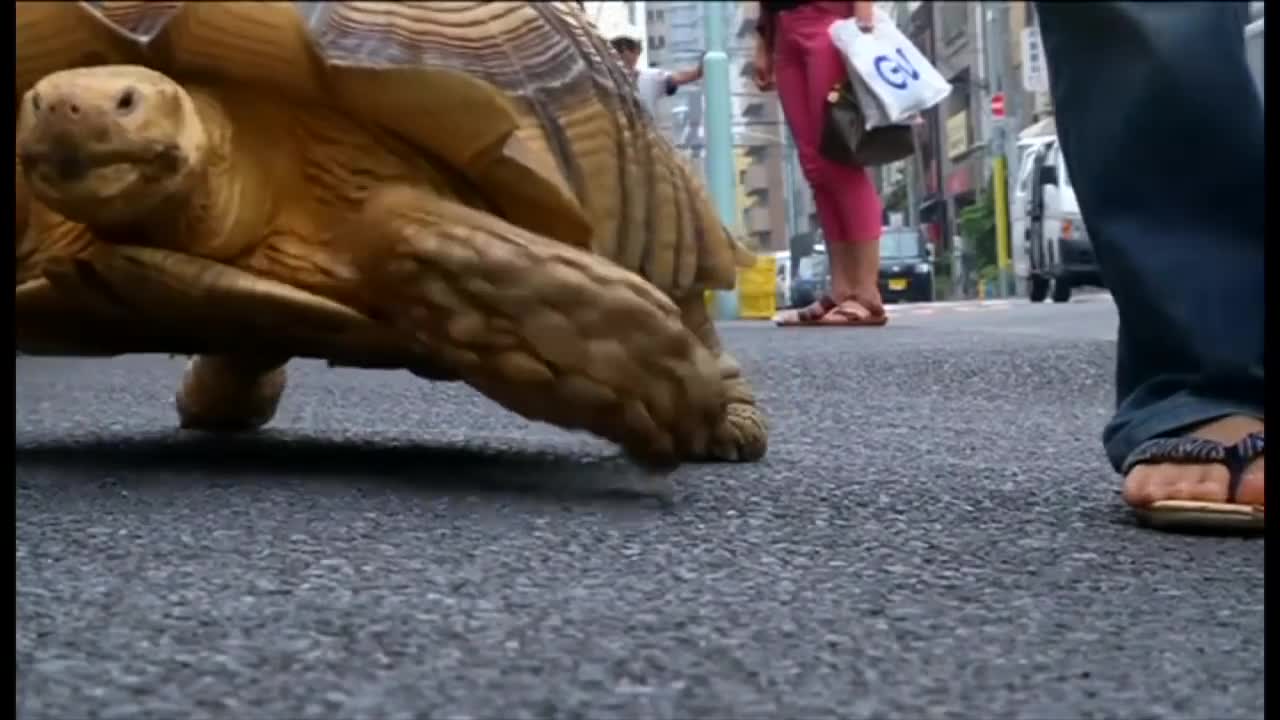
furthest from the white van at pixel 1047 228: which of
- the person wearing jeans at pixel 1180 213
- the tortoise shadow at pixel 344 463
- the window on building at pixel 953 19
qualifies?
the window on building at pixel 953 19

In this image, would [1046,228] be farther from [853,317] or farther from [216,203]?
[216,203]

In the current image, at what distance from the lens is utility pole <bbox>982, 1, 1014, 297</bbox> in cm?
1436

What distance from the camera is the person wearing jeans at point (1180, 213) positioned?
1.39m

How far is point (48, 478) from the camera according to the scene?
1.57 m

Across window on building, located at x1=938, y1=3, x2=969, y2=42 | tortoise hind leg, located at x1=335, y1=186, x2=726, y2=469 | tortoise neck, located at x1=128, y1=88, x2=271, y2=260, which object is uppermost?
window on building, located at x1=938, y1=3, x2=969, y2=42

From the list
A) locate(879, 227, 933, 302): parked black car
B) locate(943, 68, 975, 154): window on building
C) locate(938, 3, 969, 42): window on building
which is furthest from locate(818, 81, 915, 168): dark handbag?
locate(938, 3, 969, 42): window on building

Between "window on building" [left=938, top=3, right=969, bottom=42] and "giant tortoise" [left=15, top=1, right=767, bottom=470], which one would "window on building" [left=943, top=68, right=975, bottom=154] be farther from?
"giant tortoise" [left=15, top=1, right=767, bottom=470]

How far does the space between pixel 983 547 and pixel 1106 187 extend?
0.31 meters

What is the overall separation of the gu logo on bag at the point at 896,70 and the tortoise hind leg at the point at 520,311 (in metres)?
2.99

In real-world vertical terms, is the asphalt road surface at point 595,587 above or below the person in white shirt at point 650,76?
below

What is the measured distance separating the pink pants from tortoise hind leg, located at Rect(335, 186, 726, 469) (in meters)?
3.01

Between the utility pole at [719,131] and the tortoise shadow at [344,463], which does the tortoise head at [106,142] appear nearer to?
the tortoise shadow at [344,463]

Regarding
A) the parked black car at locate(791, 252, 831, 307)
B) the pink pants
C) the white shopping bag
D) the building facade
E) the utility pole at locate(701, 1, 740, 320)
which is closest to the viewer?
the white shopping bag

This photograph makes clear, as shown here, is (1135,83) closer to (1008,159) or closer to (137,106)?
(137,106)
